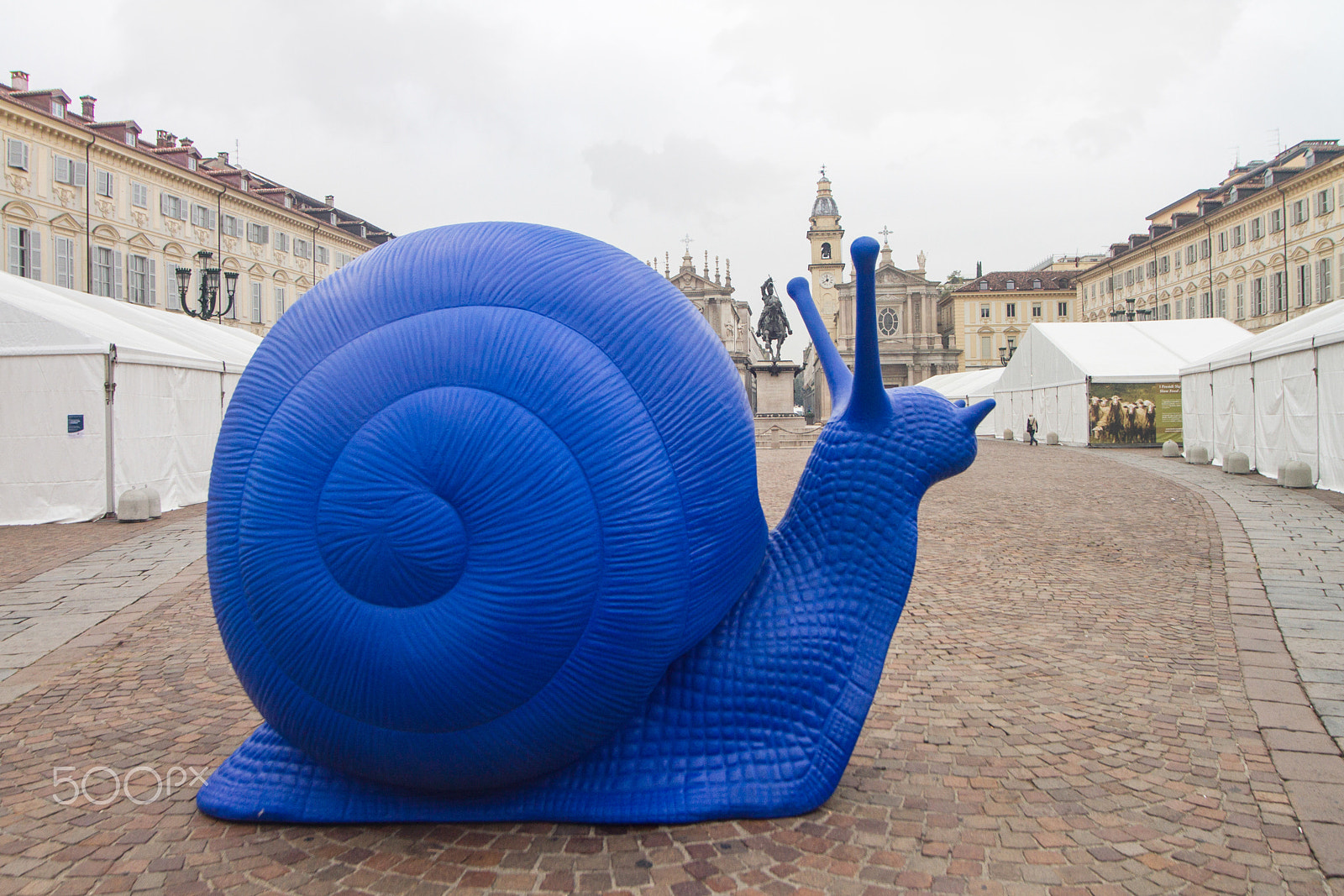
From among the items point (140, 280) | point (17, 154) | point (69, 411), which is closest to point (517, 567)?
point (69, 411)

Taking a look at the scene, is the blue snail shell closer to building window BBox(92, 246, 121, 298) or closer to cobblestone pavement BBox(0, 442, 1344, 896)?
cobblestone pavement BBox(0, 442, 1344, 896)

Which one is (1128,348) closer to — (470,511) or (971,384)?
(971,384)

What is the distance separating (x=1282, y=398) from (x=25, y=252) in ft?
115

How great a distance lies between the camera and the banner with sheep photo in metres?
24.5

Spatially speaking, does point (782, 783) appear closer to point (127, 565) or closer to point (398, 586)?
point (398, 586)

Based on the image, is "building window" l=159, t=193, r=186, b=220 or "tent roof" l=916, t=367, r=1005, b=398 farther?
"tent roof" l=916, t=367, r=1005, b=398

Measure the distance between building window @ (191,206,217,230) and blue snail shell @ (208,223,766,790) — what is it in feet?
126

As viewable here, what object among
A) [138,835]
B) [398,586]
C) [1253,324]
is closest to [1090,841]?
[398,586]

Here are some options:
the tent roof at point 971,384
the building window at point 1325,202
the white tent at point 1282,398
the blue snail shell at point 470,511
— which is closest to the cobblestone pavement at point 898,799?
the blue snail shell at point 470,511

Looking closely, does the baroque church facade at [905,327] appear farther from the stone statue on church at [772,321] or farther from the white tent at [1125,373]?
the white tent at [1125,373]

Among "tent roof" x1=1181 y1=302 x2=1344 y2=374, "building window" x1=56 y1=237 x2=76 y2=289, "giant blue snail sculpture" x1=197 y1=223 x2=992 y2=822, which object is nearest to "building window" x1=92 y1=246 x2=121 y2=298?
"building window" x1=56 y1=237 x2=76 y2=289

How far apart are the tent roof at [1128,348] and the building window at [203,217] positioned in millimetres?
33295

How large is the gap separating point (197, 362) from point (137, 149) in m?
23.8

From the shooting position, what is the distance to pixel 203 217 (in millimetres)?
35625
